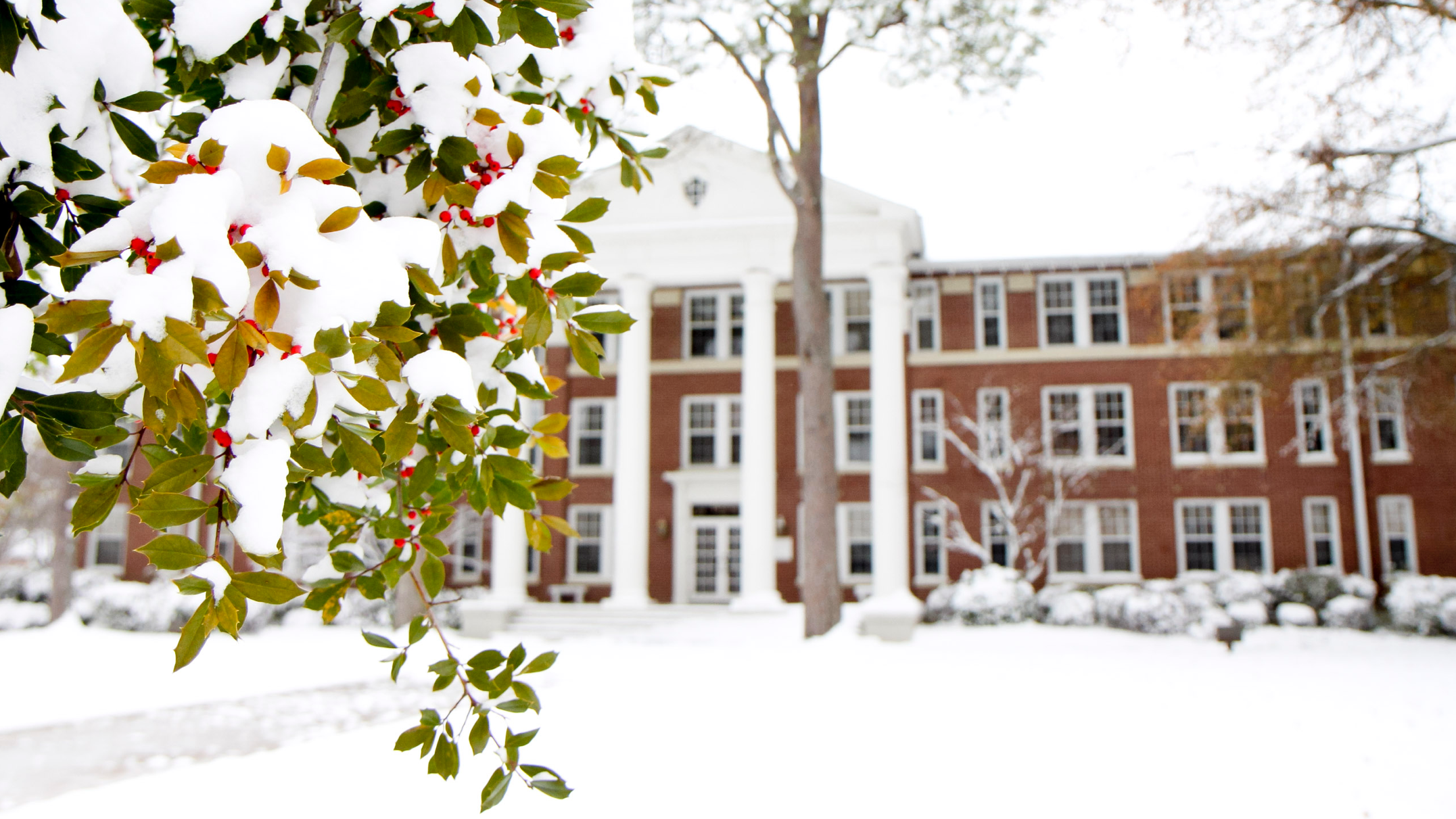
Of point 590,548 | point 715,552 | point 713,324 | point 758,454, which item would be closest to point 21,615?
point 590,548

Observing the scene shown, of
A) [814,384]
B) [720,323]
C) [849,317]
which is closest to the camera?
[814,384]

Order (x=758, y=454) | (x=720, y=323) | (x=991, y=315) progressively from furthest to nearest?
(x=720, y=323) < (x=991, y=315) < (x=758, y=454)

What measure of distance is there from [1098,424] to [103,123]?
25.3 meters

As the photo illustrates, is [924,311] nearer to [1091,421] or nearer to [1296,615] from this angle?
[1091,421]

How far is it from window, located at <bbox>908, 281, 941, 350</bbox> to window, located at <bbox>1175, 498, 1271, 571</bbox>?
702 centimetres

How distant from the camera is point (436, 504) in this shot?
2.65m

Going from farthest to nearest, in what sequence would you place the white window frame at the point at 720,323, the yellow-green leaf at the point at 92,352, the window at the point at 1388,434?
1. the white window frame at the point at 720,323
2. the window at the point at 1388,434
3. the yellow-green leaf at the point at 92,352

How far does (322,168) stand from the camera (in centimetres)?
157

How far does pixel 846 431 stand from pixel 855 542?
2782mm

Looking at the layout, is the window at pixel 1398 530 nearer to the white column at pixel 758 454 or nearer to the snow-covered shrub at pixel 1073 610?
the snow-covered shrub at pixel 1073 610

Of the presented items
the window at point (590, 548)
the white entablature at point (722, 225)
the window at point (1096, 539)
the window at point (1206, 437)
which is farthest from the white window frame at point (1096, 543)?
the window at point (590, 548)

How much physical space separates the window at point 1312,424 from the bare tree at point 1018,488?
4961 millimetres

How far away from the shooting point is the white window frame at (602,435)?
26500 millimetres

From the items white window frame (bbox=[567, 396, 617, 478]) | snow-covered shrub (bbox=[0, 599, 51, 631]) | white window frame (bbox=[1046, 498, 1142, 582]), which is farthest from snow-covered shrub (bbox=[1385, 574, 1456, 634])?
snow-covered shrub (bbox=[0, 599, 51, 631])
